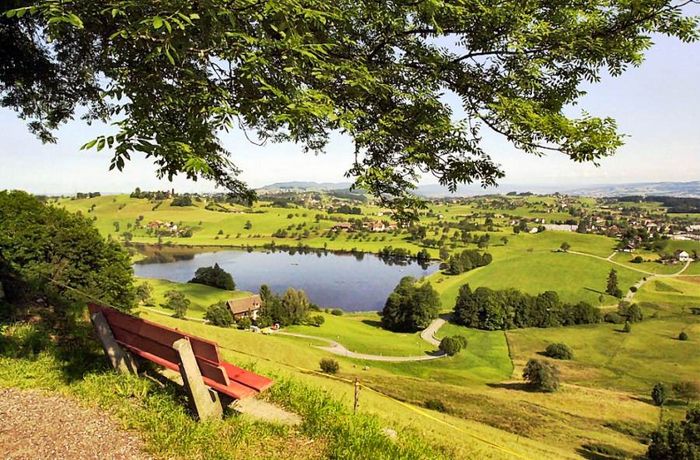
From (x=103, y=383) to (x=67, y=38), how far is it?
522 cm

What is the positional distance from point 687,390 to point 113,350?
235 ft

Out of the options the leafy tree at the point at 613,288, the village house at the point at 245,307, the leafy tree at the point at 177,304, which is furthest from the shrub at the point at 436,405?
the leafy tree at the point at 613,288

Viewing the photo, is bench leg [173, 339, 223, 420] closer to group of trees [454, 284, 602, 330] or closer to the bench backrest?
the bench backrest

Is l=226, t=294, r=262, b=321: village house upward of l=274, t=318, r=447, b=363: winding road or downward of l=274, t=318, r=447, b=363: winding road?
upward

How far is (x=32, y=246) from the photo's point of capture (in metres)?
19.4

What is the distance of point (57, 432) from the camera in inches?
199

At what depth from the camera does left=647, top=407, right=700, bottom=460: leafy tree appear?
95.1ft

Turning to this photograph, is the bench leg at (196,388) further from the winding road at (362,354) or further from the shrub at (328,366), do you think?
the winding road at (362,354)

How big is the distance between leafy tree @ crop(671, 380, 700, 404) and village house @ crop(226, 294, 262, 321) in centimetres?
6548

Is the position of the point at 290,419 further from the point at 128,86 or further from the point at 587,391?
the point at 587,391

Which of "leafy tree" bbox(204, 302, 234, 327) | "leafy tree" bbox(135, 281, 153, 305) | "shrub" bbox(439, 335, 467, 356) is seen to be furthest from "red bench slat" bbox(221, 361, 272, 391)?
"leafy tree" bbox(135, 281, 153, 305)

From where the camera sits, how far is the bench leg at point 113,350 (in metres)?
6.19

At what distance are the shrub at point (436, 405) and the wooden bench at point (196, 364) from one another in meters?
29.0

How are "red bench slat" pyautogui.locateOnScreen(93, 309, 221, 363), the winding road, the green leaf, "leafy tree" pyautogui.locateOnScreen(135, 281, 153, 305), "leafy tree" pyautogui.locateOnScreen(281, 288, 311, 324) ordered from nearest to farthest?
1. the green leaf
2. "red bench slat" pyautogui.locateOnScreen(93, 309, 221, 363)
3. the winding road
4. "leafy tree" pyautogui.locateOnScreen(135, 281, 153, 305)
5. "leafy tree" pyautogui.locateOnScreen(281, 288, 311, 324)
